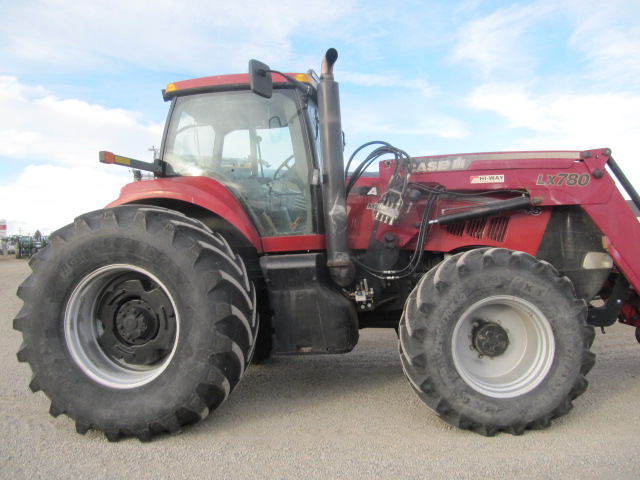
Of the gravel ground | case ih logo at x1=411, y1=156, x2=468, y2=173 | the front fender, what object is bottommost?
the gravel ground

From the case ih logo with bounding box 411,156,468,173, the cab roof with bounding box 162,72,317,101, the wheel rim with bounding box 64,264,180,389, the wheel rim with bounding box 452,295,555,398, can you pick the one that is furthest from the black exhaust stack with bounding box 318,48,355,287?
the wheel rim with bounding box 64,264,180,389

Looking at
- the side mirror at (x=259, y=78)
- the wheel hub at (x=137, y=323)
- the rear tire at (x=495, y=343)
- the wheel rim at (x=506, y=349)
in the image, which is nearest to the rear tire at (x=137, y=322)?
the wheel hub at (x=137, y=323)

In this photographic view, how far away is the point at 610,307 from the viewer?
351 cm

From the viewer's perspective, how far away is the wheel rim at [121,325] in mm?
2979

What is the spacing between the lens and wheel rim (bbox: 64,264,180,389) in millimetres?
2979

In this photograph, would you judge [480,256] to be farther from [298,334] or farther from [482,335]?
[298,334]

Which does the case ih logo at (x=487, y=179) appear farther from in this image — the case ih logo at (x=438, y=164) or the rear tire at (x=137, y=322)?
the rear tire at (x=137, y=322)

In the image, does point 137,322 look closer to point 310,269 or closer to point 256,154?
point 310,269

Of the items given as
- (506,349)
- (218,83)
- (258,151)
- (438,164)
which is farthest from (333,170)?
(506,349)

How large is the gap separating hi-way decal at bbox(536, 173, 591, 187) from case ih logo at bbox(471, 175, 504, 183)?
26 centimetres

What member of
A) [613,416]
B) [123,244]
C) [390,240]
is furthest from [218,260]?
[613,416]

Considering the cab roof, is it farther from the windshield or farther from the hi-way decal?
the hi-way decal

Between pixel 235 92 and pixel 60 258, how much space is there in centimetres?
163

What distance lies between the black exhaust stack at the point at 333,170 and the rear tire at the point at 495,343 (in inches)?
23.2
